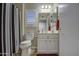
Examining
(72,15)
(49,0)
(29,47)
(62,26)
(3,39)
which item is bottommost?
(29,47)

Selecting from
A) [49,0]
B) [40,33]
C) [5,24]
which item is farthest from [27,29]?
[49,0]

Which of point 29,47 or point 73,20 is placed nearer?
point 73,20

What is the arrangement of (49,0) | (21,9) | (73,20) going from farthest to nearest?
(21,9), (73,20), (49,0)

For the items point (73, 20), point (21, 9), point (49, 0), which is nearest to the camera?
point (49, 0)

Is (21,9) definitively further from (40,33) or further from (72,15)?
(72,15)

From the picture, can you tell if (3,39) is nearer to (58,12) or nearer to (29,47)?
(29,47)

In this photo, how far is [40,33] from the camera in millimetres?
1295

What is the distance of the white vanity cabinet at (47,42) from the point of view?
122 cm

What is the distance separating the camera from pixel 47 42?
1.28 meters

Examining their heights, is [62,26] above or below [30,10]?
below

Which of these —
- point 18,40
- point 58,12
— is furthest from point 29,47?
point 58,12

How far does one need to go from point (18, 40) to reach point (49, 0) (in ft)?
1.65

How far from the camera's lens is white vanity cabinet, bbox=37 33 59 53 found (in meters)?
1.22

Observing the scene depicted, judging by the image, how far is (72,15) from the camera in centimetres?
113
